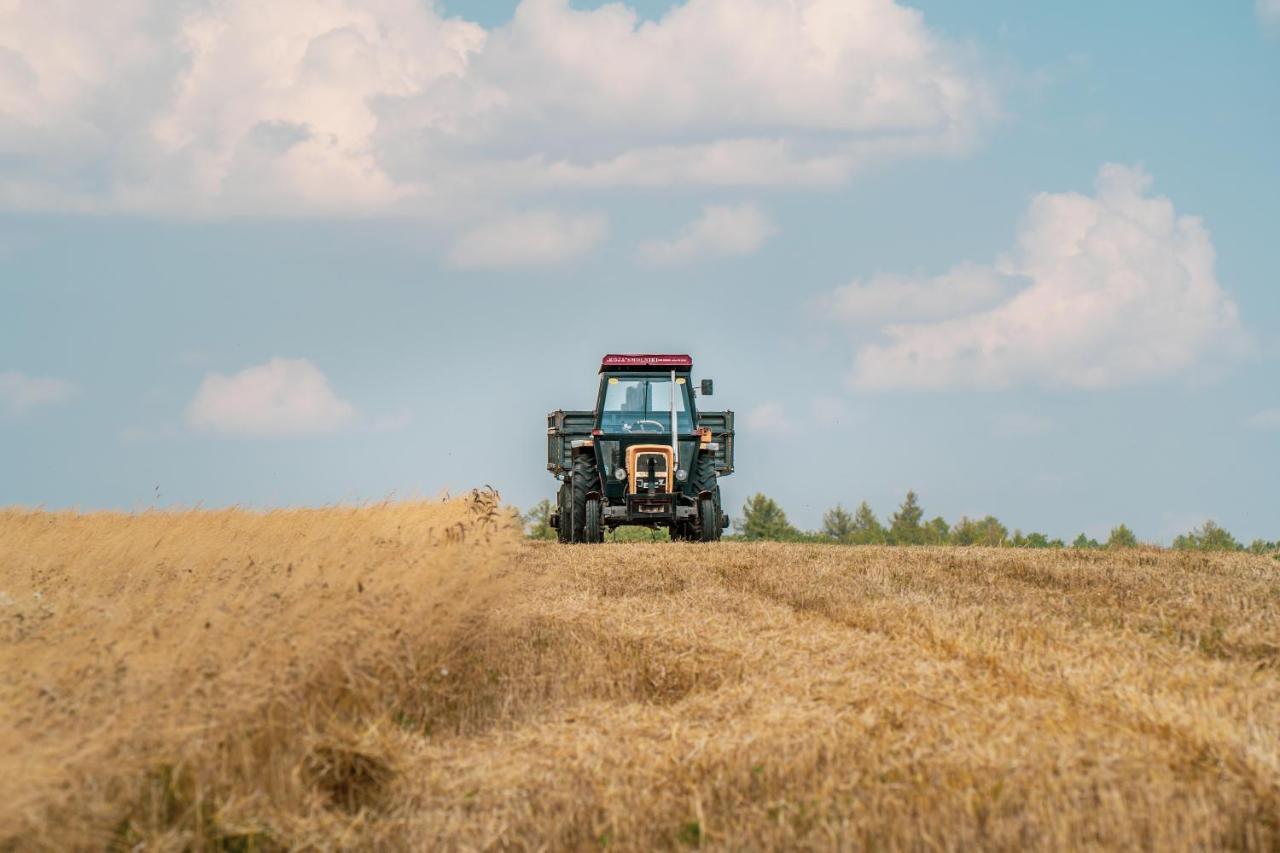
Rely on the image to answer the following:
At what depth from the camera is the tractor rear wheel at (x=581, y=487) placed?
747 inches

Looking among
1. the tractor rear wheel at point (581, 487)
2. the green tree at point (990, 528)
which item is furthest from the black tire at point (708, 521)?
the green tree at point (990, 528)

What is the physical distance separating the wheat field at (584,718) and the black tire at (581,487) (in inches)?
334

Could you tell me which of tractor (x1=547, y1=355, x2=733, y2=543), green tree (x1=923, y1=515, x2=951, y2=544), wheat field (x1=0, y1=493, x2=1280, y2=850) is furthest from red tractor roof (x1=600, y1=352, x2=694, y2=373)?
green tree (x1=923, y1=515, x2=951, y2=544)

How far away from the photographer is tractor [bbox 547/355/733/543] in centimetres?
1898

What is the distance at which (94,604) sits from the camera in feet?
24.2

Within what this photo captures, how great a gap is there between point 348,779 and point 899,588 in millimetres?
6738

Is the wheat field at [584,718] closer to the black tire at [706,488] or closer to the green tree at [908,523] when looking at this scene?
the black tire at [706,488]

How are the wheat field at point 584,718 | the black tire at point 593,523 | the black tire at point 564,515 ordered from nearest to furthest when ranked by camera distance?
the wheat field at point 584,718 → the black tire at point 593,523 → the black tire at point 564,515

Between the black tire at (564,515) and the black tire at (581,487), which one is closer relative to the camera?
the black tire at (581,487)

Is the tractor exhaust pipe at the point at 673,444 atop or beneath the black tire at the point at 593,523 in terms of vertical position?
atop

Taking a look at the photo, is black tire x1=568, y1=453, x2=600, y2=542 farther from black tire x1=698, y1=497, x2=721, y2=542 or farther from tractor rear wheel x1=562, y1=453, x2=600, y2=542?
black tire x1=698, y1=497, x2=721, y2=542

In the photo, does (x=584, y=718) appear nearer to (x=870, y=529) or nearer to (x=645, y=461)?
(x=645, y=461)

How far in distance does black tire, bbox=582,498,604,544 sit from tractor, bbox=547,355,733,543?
14mm

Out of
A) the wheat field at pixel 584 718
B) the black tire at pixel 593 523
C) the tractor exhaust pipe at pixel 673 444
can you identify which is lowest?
the wheat field at pixel 584 718
